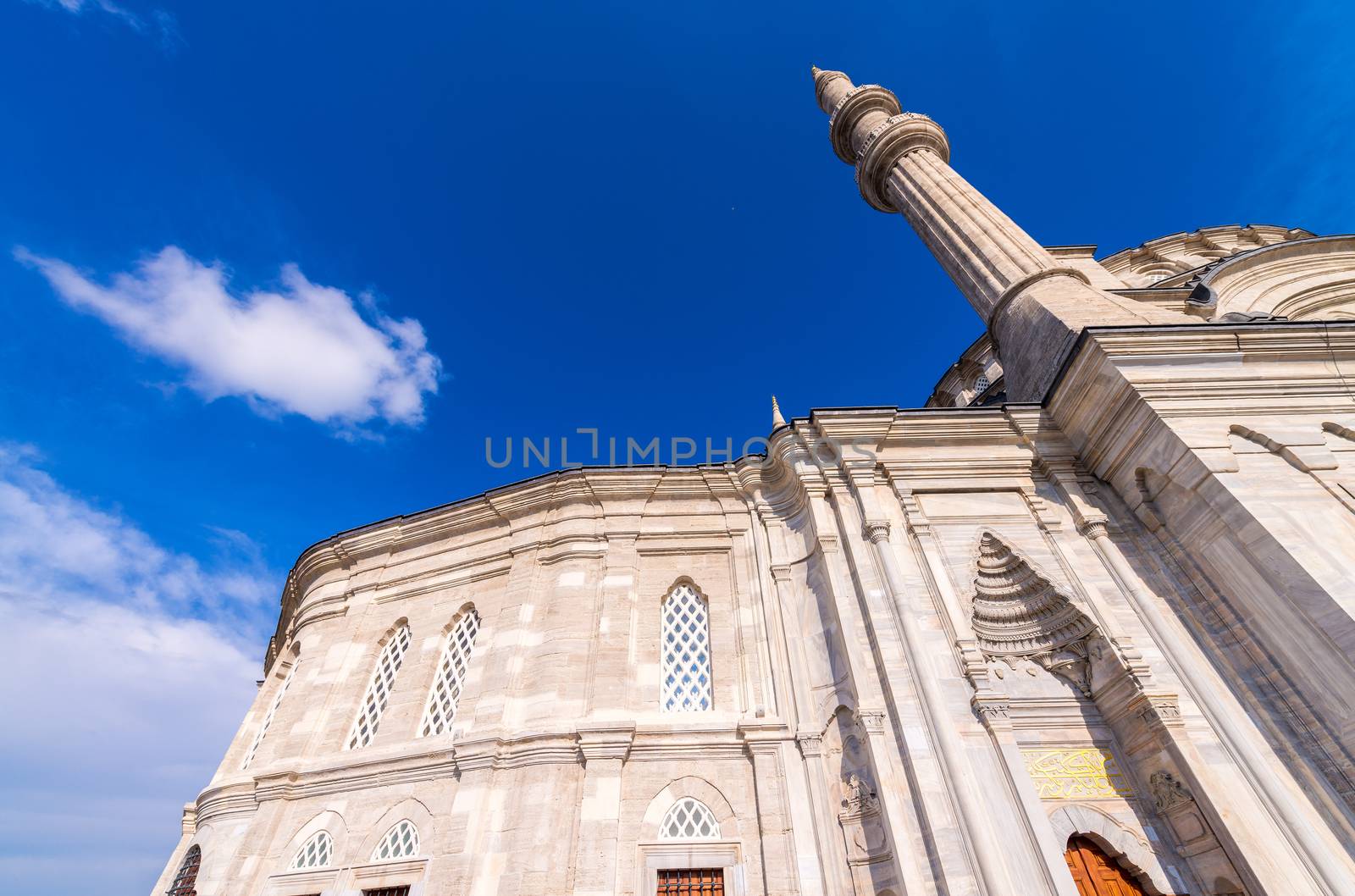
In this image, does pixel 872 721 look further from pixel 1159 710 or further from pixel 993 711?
pixel 1159 710

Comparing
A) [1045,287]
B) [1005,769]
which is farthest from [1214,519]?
[1045,287]

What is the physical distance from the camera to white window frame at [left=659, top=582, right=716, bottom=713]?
8.96 meters

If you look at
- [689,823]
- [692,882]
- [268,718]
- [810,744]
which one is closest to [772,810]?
[810,744]

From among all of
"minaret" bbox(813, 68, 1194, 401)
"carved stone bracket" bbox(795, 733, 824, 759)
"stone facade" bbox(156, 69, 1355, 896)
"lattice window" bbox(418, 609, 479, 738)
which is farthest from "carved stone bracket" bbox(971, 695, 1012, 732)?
"lattice window" bbox(418, 609, 479, 738)

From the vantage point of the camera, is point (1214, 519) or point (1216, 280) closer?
point (1214, 519)

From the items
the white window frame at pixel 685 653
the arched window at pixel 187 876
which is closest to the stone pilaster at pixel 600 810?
the white window frame at pixel 685 653

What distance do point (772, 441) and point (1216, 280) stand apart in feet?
35.8

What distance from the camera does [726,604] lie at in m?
9.78

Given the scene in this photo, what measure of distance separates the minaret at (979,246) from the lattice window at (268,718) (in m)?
14.6

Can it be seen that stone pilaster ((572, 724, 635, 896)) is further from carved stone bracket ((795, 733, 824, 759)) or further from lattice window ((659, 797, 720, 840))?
carved stone bracket ((795, 733, 824, 759))

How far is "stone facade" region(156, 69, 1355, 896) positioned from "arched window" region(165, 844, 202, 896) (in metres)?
0.15

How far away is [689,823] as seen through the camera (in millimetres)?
7656

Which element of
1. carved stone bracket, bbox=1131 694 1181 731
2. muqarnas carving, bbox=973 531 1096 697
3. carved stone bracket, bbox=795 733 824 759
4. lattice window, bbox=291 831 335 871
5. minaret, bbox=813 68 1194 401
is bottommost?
lattice window, bbox=291 831 335 871

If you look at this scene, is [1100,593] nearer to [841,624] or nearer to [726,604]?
[841,624]
